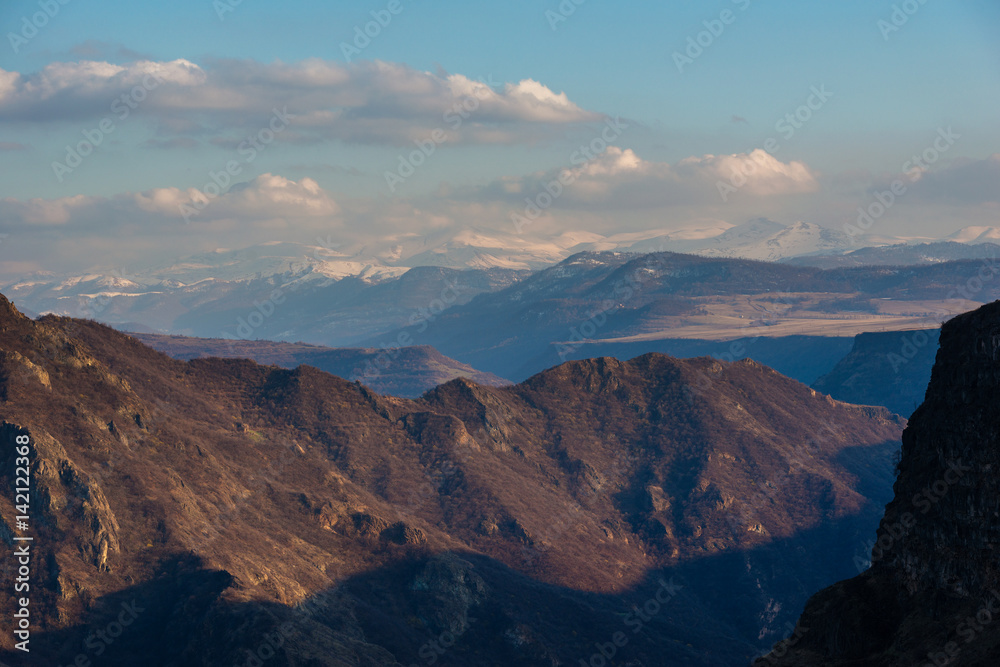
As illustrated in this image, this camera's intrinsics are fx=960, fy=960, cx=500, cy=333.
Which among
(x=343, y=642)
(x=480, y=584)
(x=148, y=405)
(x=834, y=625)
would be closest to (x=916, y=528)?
(x=834, y=625)

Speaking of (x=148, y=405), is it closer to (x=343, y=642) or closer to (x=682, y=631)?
(x=343, y=642)

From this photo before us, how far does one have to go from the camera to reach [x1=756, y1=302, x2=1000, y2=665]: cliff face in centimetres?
6500

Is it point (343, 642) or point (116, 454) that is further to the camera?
point (116, 454)

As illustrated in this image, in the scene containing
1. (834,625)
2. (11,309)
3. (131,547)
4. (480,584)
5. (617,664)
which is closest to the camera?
(834,625)

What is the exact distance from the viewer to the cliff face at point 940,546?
65000mm

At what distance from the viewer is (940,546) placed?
230 feet

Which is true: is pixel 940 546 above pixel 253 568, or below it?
above

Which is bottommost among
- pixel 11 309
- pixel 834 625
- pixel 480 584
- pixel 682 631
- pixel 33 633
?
pixel 682 631

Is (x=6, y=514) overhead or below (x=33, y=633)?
overhead

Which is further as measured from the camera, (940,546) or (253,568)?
(253,568)

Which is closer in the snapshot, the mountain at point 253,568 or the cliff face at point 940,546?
the cliff face at point 940,546

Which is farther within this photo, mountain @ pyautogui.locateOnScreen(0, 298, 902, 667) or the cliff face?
mountain @ pyautogui.locateOnScreen(0, 298, 902, 667)

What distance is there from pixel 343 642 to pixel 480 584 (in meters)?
35.4

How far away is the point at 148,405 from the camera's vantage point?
603 ft
